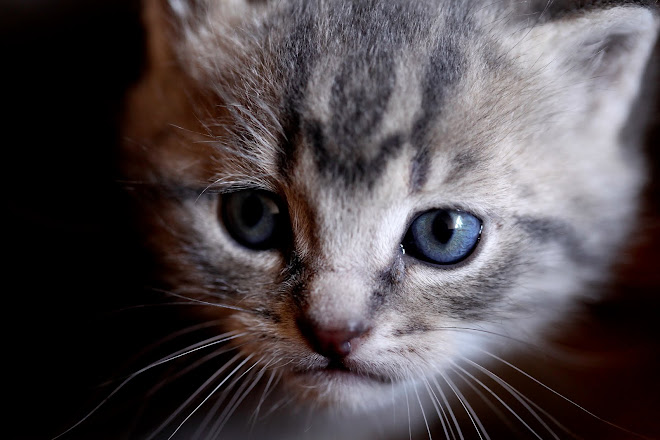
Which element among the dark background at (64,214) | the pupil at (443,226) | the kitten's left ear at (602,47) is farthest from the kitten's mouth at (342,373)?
the kitten's left ear at (602,47)

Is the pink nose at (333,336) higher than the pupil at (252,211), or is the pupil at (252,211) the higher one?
the pupil at (252,211)

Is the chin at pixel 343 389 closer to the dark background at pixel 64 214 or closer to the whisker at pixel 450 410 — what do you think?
the whisker at pixel 450 410

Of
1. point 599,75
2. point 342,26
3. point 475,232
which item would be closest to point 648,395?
point 475,232

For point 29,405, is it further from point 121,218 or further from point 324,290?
point 324,290

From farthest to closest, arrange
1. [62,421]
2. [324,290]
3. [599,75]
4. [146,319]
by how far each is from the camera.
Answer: [146,319]
[62,421]
[599,75]
[324,290]

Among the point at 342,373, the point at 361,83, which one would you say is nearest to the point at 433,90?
the point at 361,83

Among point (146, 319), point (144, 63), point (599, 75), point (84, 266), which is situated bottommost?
point (146, 319)

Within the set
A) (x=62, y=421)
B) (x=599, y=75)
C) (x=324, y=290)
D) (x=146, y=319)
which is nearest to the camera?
(x=324, y=290)

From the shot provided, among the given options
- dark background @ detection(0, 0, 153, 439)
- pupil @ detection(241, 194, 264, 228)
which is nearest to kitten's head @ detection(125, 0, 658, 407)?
pupil @ detection(241, 194, 264, 228)
